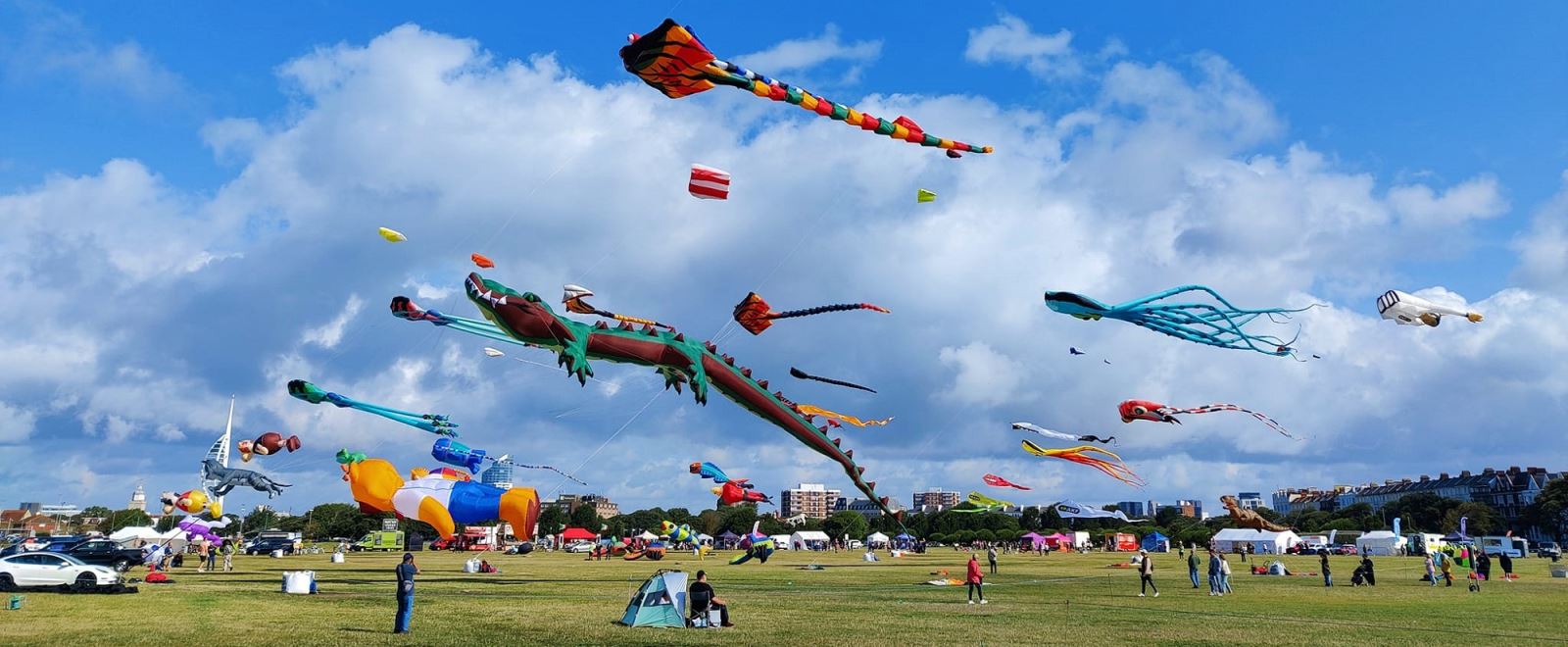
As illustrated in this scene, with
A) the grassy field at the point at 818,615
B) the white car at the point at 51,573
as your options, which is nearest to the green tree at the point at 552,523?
the grassy field at the point at 818,615

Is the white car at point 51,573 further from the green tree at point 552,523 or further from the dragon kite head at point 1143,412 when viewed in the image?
the green tree at point 552,523

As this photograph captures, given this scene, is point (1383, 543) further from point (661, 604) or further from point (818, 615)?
point (661, 604)

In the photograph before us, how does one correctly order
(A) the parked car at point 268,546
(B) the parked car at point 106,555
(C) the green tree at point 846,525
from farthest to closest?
(C) the green tree at point 846,525 → (A) the parked car at point 268,546 → (B) the parked car at point 106,555

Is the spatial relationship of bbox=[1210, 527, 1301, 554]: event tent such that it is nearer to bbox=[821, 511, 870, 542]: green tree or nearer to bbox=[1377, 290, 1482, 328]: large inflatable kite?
bbox=[1377, 290, 1482, 328]: large inflatable kite

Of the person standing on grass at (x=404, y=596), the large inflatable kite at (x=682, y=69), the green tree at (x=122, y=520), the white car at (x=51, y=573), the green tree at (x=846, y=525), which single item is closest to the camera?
the large inflatable kite at (x=682, y=69)

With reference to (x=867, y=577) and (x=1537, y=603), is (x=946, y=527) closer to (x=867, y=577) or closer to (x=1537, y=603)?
(x=867, y=577)

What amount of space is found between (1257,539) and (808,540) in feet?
144

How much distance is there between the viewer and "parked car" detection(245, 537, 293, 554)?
224ft

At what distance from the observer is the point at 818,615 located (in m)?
21.5

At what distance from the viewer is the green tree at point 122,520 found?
482 ft

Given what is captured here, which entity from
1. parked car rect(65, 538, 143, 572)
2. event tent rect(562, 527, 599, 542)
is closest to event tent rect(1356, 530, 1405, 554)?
event tent rect(562, 527, 599, 542)

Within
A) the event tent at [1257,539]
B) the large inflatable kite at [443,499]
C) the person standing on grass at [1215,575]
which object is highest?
the large inflatable kite at [443,499]

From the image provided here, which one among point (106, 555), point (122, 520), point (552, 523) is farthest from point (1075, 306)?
point (122, 520)

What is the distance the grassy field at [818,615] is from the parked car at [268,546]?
125ft
